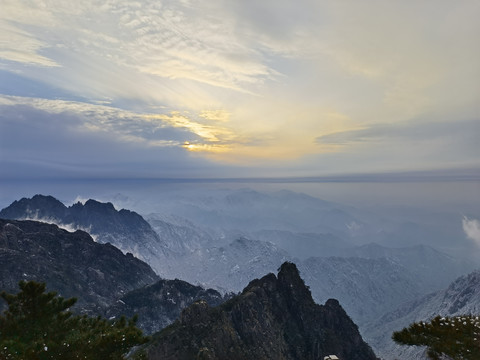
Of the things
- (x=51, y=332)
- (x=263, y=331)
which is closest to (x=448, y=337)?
(x=51, y=332)

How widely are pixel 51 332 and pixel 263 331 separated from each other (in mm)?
144776

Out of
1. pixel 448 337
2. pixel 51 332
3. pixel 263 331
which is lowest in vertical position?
pixel 263 331

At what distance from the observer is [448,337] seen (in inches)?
1132

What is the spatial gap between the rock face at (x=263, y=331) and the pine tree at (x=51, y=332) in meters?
98.2

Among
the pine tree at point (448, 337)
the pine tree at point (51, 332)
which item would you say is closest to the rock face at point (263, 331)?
the pine tree at point (51, 332)

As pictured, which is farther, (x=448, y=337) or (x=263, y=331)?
(x=263, y=331)

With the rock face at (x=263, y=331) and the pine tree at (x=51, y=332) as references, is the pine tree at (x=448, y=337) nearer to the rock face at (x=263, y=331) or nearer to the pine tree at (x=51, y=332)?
the pine tree at (x=51, y=332)

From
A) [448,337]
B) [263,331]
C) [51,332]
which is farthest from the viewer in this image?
[263,331]

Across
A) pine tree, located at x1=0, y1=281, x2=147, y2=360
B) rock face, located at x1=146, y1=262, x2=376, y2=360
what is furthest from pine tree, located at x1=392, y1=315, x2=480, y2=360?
rock face, located at x1=146, y1=262, x2=376, y2=360

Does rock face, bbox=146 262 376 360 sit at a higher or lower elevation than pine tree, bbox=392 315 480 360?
lower

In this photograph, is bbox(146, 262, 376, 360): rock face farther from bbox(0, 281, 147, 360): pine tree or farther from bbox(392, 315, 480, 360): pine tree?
bbox(392, 315, 480, 360): pine tree

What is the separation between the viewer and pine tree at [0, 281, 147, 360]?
31500 mm

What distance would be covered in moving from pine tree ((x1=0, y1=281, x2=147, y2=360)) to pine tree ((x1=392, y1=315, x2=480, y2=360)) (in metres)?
28.9

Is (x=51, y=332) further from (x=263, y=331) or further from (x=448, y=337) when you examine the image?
(x=263, y=331)
